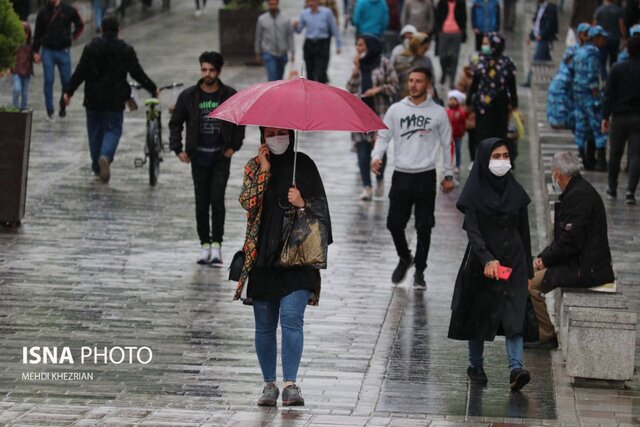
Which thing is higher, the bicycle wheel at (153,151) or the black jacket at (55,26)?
the black jacket at (55,26)

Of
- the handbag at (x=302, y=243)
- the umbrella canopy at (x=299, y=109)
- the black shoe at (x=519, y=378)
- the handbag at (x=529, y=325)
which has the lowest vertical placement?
the black shoe at (x=519, y=378)

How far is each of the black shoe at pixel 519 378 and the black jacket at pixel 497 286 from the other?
254mm

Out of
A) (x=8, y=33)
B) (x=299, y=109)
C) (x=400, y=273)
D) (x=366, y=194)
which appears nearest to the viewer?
(x=299, y=109)

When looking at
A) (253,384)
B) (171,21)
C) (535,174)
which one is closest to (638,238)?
(535,174)

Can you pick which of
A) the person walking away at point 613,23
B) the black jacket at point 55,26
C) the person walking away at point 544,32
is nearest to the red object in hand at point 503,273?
the black jacket at point 55,26

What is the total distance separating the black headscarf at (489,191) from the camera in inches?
390

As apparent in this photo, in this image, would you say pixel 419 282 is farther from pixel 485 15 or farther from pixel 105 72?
pixel 485 15

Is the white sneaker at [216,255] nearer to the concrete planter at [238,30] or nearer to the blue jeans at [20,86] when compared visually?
the blue jeans at [20,86]

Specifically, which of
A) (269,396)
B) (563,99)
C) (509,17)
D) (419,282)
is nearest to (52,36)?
(563,99)

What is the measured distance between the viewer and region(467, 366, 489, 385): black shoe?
33.0ft

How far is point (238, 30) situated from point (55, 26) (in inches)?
306

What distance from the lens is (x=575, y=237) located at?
1030 cm

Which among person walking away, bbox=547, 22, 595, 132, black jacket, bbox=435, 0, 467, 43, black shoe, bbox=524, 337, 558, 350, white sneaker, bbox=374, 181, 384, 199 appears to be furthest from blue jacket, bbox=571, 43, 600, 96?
black jacket, bbox=435, 0, 467, 43

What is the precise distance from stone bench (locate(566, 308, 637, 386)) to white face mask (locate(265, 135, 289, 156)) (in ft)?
7.38
